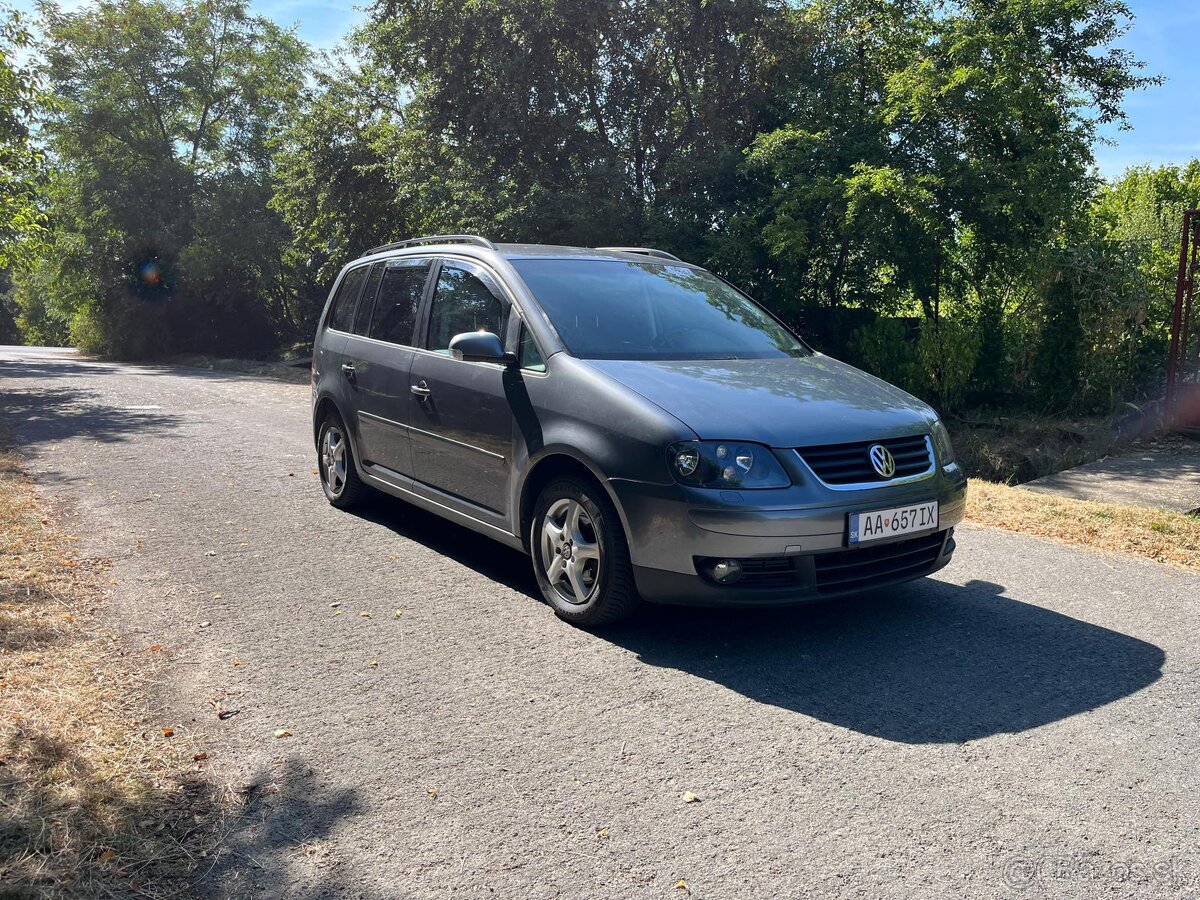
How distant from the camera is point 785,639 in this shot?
15.3 feet

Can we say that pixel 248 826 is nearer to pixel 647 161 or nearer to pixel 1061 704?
pixel 1061 704

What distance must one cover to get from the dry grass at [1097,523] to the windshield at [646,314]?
2.42 metres

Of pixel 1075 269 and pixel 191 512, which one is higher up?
pixel 1075 269

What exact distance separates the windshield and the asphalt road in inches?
56.6

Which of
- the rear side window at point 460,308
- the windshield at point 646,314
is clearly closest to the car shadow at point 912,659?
the windshield at point 646,314

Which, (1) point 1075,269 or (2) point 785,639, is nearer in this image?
(2) point 785,639

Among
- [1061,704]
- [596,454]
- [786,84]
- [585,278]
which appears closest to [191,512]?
[585,278]

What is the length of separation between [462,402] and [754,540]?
2.08m

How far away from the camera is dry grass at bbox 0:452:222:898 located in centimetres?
277

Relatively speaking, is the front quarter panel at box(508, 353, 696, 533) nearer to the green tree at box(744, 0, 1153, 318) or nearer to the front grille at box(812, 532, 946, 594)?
the front grille at box(812, 532, 946, 594)

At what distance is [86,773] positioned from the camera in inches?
129

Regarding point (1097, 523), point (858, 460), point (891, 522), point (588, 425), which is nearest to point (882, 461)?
point (858, 460)

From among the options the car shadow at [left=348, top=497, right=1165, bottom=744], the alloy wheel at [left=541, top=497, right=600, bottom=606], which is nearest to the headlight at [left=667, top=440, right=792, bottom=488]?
the alloy wheel at [left=541, top=497, right=600, bottom=606]

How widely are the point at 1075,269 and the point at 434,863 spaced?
11269 millimetres
